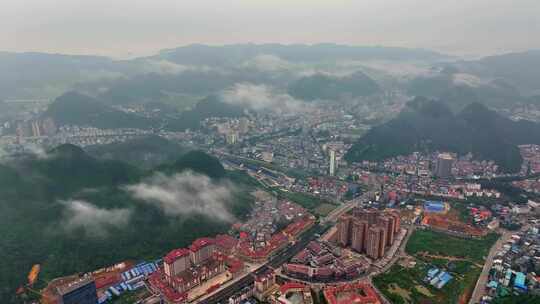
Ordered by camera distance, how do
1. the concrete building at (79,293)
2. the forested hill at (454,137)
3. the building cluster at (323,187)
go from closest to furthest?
the concrete building at (79,293), the building cluster at (323,187), the forested hill at (454,137)

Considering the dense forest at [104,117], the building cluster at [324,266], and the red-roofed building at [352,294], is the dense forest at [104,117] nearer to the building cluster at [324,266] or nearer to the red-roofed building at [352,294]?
the building cluster at [324,266]

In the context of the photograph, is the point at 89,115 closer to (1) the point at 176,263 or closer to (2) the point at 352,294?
(1) the point at 176,263

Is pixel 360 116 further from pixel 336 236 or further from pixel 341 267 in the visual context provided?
pixel 341 267

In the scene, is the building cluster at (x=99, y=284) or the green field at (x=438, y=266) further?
the green field at (x=438, y=266)

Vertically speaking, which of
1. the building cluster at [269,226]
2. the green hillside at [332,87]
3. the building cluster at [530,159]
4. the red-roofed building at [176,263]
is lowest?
the building cluster at [269,226]

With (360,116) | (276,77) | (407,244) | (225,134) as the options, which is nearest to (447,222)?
(407,244)

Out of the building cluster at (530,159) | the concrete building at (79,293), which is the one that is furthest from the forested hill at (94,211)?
the building cluster at (530,159)

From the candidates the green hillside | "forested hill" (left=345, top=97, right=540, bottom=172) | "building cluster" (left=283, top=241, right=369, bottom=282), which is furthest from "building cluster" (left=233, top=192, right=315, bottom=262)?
the green hillside

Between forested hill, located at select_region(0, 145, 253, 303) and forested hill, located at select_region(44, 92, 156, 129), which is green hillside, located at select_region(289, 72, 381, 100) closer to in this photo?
forested hill, located at select_region(44, 92, 156, 129)
